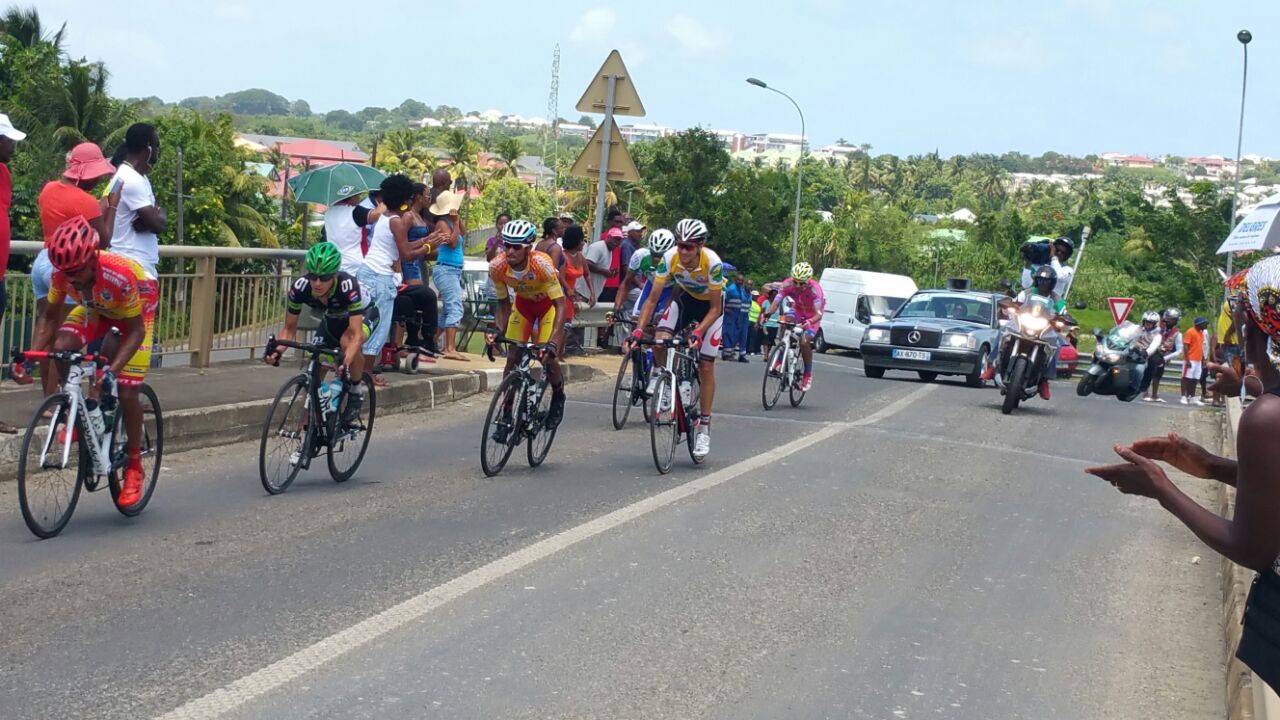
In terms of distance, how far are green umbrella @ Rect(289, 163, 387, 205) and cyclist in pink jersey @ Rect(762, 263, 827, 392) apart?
5.19 m

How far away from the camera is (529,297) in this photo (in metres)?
10.8

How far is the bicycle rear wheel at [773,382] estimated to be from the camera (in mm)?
16750

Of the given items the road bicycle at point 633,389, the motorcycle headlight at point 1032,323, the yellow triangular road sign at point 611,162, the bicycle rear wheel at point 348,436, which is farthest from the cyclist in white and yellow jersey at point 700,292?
the motorcycle headlight at point 1032,323

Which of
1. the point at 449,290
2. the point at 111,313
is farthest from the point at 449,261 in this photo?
the point at 111,313

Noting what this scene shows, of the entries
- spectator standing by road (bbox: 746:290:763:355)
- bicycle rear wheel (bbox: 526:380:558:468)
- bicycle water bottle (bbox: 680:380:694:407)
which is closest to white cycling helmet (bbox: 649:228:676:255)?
bicycle water bottle (bbox: 680:380:694:407)

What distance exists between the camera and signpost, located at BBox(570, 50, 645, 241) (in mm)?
18641

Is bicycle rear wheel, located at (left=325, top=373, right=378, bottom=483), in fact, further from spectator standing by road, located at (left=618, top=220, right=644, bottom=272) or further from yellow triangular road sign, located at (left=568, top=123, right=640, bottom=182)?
spectator standing by road, located at (left=618, top=220, right=644, bottom=272)

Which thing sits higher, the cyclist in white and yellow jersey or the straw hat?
the straw hat

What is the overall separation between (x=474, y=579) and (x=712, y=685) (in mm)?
1816

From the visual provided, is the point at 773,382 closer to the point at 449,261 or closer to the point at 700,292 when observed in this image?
the point at 449,261

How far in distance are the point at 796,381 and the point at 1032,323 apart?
3.31m

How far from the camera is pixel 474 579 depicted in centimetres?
711

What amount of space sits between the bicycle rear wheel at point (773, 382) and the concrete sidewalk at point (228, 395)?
10.0 ft

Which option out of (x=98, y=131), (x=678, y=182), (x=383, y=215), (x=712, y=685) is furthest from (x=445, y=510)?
(x=678, y=182)
